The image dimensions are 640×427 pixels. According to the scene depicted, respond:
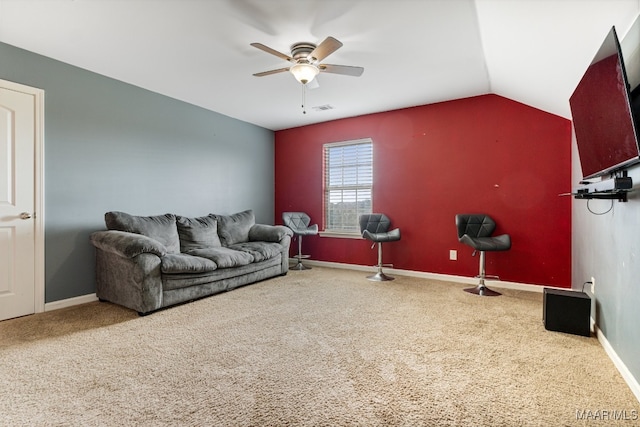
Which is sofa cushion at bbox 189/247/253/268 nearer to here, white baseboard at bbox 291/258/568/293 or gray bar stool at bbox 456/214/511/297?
white baseboard at bbox 291/258/568/293

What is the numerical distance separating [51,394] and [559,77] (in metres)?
4.26

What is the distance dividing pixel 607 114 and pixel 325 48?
1871 millimetres

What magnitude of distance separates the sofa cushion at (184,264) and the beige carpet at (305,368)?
0.38 m

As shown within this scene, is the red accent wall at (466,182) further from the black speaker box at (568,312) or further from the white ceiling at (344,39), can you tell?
the black speaker box at (568,312)

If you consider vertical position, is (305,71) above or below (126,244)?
above

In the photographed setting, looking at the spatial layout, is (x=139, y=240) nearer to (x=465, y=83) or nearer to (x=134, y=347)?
(x=134, y=347)

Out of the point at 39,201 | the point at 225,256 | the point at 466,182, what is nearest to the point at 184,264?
the point at 225,256

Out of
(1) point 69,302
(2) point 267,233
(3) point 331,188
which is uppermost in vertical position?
(3) point 331,188

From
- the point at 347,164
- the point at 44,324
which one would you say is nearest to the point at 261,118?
the point at 347,164

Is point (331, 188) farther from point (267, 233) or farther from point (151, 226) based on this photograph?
A: point (151, 226)

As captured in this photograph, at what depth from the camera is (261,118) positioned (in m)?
5.29

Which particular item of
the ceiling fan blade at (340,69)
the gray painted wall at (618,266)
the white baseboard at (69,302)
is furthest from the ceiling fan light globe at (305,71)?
the white baseboard at (69,302)

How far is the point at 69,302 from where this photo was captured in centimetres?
329

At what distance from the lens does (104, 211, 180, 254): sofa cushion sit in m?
3.39
